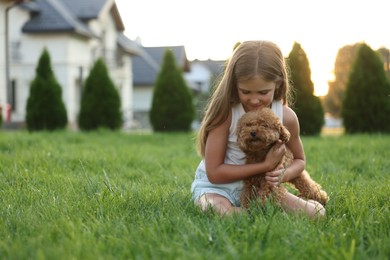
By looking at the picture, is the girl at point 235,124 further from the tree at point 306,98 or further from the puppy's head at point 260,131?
the tree at point 306,98

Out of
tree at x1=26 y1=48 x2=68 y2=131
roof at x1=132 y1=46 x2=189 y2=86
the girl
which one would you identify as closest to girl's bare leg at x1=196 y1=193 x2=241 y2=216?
the girl

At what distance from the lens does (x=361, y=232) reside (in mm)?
2461

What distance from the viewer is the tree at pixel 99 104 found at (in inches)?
632

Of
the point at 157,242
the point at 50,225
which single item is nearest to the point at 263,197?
the point at 157,242

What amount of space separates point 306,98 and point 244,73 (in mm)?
11177

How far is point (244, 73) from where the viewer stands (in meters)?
3.32

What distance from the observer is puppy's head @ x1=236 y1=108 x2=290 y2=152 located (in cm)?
302

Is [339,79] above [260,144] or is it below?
above

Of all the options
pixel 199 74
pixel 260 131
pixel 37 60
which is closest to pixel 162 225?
pixel 260 131

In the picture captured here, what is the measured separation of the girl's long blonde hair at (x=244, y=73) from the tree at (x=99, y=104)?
1273 centimetres

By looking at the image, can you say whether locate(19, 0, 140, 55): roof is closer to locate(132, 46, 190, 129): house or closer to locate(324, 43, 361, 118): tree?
locate(132, 46, 190, 129): house

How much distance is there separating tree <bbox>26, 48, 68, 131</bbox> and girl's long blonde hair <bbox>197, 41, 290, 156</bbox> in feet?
41.3

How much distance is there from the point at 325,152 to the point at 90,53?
23.5 meters

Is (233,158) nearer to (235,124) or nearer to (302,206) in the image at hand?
(235,124)
